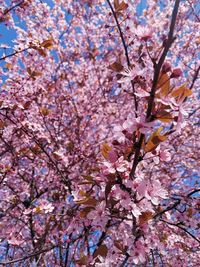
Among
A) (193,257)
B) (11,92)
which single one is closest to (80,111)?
A: (11,92)

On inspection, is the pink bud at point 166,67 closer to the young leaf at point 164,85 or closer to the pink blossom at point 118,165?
the young leaf at point 164,85

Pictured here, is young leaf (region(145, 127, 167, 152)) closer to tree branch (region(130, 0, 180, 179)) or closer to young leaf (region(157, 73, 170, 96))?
tree branch (region(130, 0, 180, 179))

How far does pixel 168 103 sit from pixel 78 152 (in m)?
3.85

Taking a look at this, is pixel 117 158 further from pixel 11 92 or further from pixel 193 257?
pixel 193 257

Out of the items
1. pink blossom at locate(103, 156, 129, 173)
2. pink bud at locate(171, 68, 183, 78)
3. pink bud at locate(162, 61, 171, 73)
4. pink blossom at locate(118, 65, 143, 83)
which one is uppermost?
pink blossom at locate(118, 65, 143, 83)

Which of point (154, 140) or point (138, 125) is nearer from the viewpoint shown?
point (138, 125)

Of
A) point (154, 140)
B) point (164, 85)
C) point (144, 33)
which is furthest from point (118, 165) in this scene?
point (144, 33)

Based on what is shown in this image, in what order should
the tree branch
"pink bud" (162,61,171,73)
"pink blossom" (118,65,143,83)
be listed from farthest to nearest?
"pink blossom" (118,65,143,83), "pink bud" (162,61,171,73), the tree branch

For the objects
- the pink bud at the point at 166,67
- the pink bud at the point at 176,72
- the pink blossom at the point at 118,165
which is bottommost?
the pink blossom at the point at 118,165

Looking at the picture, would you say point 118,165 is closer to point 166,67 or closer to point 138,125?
point 138,125

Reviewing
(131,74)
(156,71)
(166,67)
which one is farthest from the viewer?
(131,74)

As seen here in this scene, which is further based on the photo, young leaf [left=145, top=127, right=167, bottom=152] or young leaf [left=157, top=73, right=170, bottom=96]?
young leaf [left=145, top=127, right=167, bottom=152]

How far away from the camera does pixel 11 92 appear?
3.89m

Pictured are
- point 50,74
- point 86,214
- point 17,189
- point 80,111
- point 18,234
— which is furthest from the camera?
point 50,74
